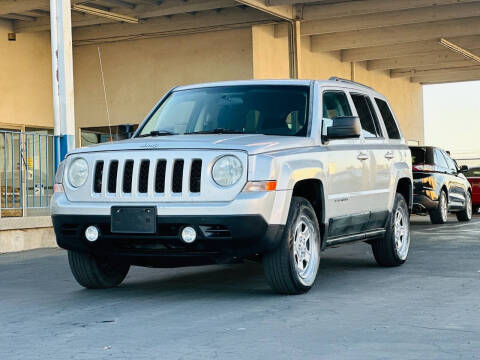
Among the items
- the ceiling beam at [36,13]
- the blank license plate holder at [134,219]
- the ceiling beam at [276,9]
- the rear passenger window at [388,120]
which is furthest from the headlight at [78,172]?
the ceiling beam at [36,13]

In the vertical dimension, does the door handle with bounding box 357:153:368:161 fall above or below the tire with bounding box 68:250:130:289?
above

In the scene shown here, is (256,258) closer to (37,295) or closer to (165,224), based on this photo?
(165,224)

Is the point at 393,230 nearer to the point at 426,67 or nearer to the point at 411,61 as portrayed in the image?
the point at 411,61

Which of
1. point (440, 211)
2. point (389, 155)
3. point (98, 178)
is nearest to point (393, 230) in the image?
point (389, 155)

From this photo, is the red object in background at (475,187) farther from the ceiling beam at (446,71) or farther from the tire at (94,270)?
the tire at (94,270)

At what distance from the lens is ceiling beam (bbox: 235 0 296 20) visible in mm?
20509

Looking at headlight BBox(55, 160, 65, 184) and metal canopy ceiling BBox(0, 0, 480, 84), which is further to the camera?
metal canopy ceiling BBox(0, 0, 480, 84)

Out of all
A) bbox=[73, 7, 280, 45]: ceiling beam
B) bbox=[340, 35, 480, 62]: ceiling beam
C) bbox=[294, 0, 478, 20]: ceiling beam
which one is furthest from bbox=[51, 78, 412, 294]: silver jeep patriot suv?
bbox=[340, 35, 480, 62]: ceiling beam

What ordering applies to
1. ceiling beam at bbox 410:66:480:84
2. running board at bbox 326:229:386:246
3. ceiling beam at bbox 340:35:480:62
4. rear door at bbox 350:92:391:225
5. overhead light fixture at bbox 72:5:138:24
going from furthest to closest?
ceiling beam at bbox 410:66:480:84, ceiling beam at bbox 340:35:480:62, overhead light fixture at bbox 72:5:138:24, rear door at bbox 350:92:391:225, running board at bbox 326:229:386:246

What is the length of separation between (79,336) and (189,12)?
18.1 m

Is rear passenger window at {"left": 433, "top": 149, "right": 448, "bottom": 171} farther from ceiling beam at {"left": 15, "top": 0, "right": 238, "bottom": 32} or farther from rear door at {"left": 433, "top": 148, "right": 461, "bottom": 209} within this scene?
ceiling beam at {"left": 15, "top": 0, "right": 238, "bottom": 32}

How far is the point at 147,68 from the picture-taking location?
80.1 ft

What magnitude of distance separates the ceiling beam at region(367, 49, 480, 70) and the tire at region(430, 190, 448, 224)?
42.3 ft

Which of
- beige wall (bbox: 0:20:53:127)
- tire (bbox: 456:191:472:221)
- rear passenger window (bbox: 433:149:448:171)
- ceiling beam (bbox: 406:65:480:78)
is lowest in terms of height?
tire (bbox: 456:191:472:221)
